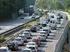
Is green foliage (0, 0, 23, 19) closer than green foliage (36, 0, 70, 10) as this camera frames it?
Yes

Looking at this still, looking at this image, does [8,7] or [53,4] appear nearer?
[8,7]

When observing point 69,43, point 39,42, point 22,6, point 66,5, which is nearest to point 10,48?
point 39,42

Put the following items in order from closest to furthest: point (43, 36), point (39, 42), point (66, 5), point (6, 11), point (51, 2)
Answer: point (39, 42), point (43, 36), point (6, 11), point (66, 5), point (51, 2)

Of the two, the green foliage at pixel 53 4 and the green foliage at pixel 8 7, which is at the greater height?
the green foliage at pixel 53 4

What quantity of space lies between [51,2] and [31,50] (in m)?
78.7

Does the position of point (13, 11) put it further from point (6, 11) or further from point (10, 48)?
point (10, 48)

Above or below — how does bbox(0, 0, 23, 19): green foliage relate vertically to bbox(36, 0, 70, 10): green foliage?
below

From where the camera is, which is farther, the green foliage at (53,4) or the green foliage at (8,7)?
the green foliage at (53,4)

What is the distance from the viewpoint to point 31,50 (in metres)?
32.0

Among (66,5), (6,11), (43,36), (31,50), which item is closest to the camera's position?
(31,50)

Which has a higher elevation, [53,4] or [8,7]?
[53,4]

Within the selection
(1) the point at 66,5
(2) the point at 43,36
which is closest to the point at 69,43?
(2) the point at 43,36

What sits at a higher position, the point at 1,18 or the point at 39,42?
the point at 1,18

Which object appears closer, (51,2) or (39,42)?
(39,42)
